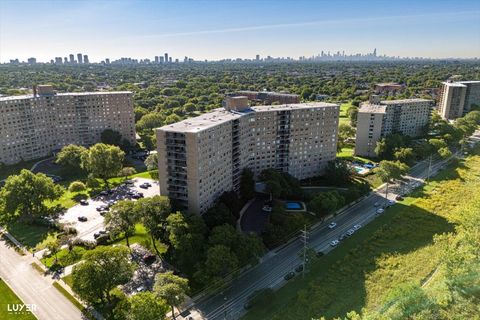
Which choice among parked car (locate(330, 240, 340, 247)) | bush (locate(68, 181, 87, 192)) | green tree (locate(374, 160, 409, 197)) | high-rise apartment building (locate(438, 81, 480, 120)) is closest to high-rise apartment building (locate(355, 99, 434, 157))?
green tree (locate(374, 160, 409, 197))

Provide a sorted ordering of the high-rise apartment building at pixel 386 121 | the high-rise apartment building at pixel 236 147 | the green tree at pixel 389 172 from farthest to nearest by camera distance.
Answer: the high-rise apartment building at pixel 386 121, the green tree at pixel 389 172, the high-rise apartment building at pixel 236 147

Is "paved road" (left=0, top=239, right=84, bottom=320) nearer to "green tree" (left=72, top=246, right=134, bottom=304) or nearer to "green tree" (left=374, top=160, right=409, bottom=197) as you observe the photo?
"green tree" (left=72, top=246, right=134, bottom=304)

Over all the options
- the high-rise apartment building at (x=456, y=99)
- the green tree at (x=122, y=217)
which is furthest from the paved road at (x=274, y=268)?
the high-rise apartment building at (x=456, y=99)

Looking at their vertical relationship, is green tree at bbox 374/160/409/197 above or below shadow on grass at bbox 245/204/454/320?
above

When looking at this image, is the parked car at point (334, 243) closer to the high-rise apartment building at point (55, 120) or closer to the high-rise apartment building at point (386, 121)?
the high-rise apartment building at point (386, 121)

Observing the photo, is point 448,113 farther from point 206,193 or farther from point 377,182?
point 206,193

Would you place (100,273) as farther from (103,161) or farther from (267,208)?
(103,161)
